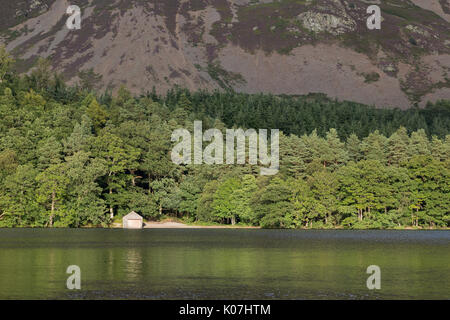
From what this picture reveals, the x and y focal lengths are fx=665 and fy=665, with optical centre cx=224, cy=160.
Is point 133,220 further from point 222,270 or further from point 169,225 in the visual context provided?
point 222,270

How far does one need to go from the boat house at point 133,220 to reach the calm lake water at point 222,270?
49490 mm

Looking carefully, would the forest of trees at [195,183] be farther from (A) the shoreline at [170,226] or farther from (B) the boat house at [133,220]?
(B) the boat house at [133,220]

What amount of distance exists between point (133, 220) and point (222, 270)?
84382mm

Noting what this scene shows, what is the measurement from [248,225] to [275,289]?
327 feet

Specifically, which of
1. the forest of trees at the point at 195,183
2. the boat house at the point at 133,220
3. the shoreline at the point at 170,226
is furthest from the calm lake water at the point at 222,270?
the shoreline at the point at 170,226

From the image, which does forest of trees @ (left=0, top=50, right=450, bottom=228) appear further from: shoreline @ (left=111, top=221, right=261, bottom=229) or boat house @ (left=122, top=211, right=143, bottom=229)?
boat house @ (left=122, top=211, right=143, bottom=229)

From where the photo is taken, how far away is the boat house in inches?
5477

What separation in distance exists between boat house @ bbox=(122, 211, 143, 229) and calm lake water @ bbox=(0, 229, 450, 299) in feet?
162

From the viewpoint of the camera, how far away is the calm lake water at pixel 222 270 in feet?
148

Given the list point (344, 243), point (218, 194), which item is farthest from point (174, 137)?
point (344, 243)

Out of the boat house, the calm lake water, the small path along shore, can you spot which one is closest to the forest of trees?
the small path along shore

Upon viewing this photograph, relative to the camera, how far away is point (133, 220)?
5497 inches

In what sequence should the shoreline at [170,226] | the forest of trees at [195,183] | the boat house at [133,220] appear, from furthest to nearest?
the shoreline at [170,226] → the boat house at [133,220] → the forest of trees at [195,183]
